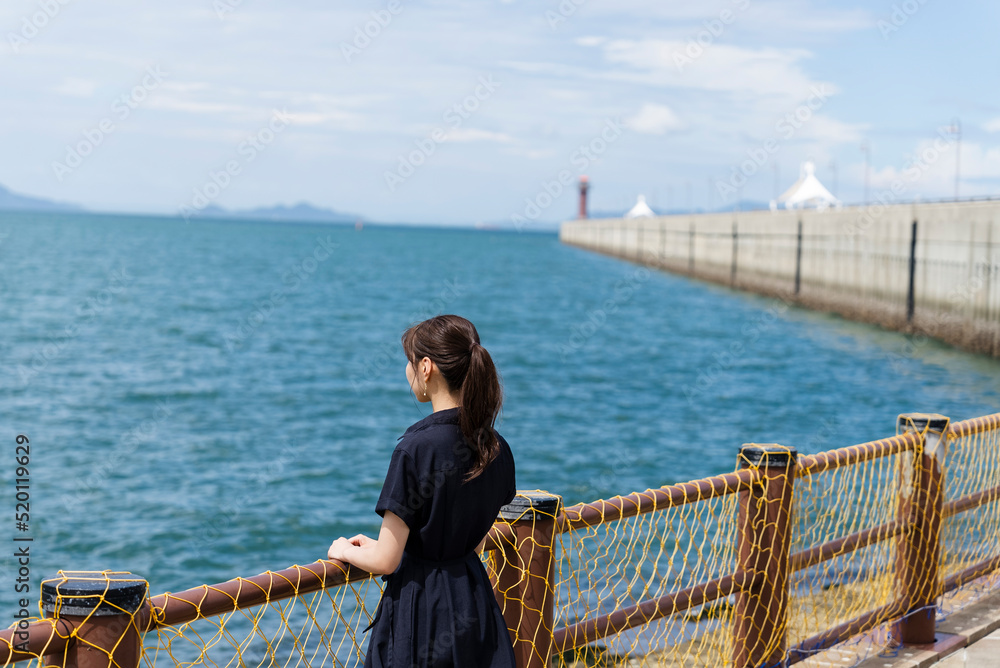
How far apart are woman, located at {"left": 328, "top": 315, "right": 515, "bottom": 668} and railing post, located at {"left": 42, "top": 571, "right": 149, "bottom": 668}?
0.58 metres

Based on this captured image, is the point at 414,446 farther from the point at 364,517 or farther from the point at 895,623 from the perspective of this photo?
the point at 364,517

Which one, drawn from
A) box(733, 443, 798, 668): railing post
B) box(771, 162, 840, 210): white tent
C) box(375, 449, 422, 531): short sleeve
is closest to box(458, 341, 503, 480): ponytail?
box(375, 449, 422, 531): short sleeve

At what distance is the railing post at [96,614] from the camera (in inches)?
90.5

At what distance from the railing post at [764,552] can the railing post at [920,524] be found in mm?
969

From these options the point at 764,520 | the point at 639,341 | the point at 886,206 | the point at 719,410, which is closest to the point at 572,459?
the point at 719,410

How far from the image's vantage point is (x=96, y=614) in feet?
7.57

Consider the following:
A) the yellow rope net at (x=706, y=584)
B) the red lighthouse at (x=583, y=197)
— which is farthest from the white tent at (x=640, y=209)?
the yellow rope net at (x=706, y=584)

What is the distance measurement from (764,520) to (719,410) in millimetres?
17635

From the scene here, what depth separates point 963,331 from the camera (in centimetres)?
2814

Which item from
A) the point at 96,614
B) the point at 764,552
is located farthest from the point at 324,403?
the point at 96,614

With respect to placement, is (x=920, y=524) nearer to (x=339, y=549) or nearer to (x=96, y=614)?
(x=339, y=549)

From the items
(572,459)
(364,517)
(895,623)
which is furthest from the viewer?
(572,459)

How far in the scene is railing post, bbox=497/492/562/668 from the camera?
3285 mm

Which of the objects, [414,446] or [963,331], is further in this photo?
[963,331]
